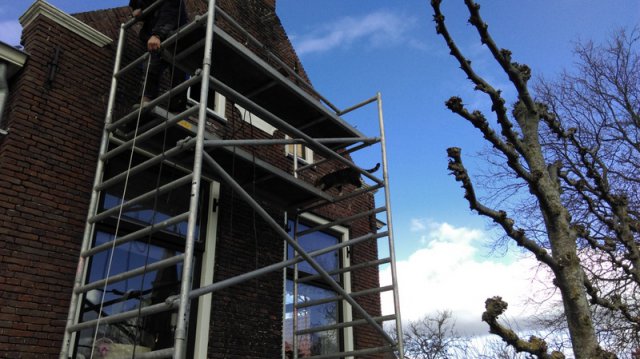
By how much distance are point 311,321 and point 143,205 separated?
3225 millimetres

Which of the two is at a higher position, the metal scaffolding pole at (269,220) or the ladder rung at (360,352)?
the metal scaffolding pole at (269,220)

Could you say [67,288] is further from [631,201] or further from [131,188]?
[631,201]

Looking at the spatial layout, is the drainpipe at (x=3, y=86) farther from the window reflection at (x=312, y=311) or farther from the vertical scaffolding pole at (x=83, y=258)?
the window reflection at (x=312, y=311)

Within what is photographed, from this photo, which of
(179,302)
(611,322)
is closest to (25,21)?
(179,302)

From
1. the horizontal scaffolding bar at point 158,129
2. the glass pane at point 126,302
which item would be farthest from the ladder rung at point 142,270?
the horizontal scaffolding bar at point 158,129

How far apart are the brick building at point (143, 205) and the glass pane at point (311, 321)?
3 cm

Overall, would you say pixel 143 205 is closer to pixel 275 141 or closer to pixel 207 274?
pixel 207 274

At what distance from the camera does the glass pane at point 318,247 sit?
7.78 meters

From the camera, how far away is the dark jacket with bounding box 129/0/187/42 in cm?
519

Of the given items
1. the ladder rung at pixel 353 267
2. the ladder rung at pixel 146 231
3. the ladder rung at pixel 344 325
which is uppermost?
the ladder rung at pixel 353 267

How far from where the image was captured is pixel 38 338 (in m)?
4.35

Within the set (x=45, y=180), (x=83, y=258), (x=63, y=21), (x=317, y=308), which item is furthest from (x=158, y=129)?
(x=317, y=308)

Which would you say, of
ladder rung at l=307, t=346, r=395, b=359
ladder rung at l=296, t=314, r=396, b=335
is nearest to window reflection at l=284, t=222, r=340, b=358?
ladder rung at l=296, t=314, r=396, b=335

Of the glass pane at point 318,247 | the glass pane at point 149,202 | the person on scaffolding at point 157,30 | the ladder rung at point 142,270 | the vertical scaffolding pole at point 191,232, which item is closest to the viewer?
the vertical scaffolding pole at point 191,232
